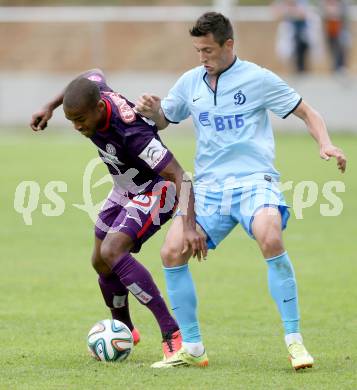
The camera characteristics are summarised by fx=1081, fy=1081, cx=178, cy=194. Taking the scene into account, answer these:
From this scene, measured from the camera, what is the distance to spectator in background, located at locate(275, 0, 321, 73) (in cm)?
2758

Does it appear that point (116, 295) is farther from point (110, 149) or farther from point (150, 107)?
point (150, 107)

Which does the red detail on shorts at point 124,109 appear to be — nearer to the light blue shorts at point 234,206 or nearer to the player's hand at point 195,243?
the light blue shorts at point 234,206

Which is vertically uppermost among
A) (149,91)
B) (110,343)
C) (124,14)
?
(124,14)

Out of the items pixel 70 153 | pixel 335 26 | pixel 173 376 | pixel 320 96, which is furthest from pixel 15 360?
pixel 335 26

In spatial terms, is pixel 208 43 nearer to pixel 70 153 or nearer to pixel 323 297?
pixel 323 297

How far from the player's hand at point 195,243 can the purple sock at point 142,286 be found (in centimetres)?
48

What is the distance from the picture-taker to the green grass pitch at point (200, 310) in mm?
6738

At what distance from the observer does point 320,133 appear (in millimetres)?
7066

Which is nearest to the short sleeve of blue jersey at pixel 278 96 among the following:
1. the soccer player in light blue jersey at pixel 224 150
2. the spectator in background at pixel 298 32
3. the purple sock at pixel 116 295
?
the soccer player in light blue jersey at pixel 224 150

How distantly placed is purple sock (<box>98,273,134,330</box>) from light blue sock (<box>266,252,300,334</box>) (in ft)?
4.43

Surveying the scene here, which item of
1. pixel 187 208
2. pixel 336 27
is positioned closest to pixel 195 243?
pixel 187 208

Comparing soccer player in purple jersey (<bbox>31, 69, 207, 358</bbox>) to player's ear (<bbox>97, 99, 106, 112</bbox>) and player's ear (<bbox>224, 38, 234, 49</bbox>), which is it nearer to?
player's ear (<bbox>97, 99, 106, 112</bbox>)

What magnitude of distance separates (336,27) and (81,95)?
2182 cm

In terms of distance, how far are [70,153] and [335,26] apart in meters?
9.05
